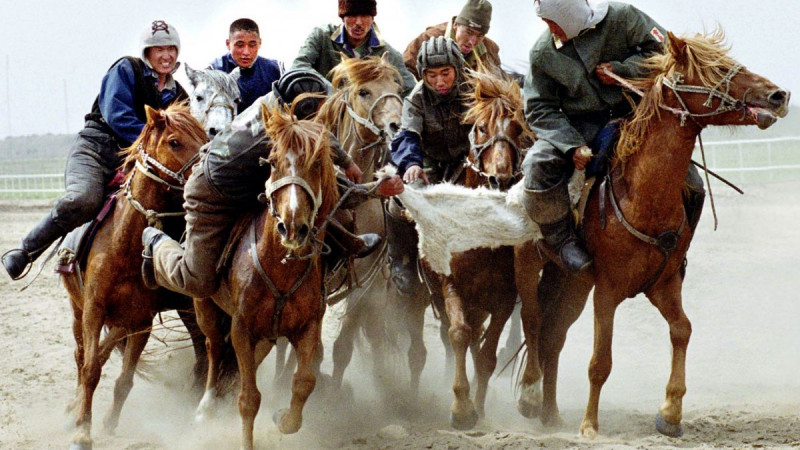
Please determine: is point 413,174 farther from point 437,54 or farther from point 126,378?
point 126,378

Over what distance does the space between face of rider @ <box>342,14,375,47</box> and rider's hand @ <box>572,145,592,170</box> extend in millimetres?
2728

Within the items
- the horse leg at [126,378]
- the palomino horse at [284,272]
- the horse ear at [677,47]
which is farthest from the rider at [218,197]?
the horse ear at [677,47]

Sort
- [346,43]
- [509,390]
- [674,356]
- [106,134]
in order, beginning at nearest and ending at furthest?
[674,356] < [106,134] < [346,43] < [509,390]

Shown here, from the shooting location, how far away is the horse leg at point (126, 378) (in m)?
7.18

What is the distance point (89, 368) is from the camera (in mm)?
6531

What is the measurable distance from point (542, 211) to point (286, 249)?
4.80 ft

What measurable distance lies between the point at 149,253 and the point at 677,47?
3224mm

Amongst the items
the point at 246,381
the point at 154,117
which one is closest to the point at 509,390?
the point at 246,381

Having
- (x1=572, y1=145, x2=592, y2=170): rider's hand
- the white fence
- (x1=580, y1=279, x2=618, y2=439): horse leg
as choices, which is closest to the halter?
(x1=572, y1=145, x2=592, y2=170): rider's hand

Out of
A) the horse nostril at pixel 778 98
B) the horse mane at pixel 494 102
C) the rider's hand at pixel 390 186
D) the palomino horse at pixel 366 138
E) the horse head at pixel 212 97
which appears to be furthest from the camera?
the palomino horse at pixel 366 138

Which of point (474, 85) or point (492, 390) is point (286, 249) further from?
point (492, 390)

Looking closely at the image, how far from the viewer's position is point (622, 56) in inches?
241

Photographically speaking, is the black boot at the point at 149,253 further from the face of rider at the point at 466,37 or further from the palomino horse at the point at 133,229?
the face of rider at the point at 466,37

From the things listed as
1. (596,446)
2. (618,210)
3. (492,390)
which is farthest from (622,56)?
(492,390)
